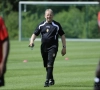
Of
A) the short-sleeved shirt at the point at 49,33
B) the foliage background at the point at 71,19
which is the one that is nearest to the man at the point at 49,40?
the short-sleeved shirt at the point at 49,33

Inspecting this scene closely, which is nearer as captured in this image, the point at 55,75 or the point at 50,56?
the point at 50,56

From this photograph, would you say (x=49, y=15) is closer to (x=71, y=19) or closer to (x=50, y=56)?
(x=50, y=56)

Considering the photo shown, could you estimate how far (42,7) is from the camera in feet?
147

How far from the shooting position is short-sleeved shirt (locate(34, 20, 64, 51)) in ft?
47.1

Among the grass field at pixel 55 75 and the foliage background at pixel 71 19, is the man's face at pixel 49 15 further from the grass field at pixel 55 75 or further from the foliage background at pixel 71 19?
the foliage background at pixel 71 19

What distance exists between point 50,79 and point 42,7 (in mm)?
30842

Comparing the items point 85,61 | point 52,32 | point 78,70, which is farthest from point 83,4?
point 52,32

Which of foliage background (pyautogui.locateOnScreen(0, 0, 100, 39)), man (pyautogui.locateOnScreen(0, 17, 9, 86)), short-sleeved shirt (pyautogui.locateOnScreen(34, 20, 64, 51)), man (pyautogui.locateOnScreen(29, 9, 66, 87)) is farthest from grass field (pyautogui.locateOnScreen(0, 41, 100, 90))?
foliage background (pyautogui.locateOnScreen(0, 0, 100, 39))

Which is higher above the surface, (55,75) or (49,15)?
(49,15)

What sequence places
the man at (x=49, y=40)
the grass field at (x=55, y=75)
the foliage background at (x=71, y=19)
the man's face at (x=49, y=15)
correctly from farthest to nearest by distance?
the foliage background at (x=71, y=19), the man at (x=49, y=40), the grass field at (x=55, y=75), the man's face at (x=49, y=15)

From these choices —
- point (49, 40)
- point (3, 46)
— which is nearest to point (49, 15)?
point (49, 40)

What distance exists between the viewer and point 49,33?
14.4 m

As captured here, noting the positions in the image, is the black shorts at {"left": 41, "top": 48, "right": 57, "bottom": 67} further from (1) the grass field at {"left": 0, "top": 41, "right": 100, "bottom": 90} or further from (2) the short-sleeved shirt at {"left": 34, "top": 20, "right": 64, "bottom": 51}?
(1) the grass field at {"left": 0, "top": 41, "right": 100, "bottom": 90}

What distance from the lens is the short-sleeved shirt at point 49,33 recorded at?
1437cm
